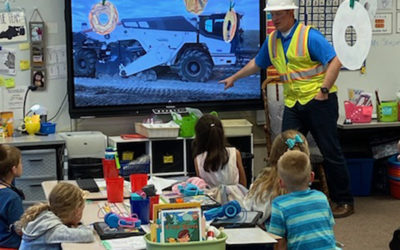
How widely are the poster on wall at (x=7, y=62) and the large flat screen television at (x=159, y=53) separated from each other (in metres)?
0.48

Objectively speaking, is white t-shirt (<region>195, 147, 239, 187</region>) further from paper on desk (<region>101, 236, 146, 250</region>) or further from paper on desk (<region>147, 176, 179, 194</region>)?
paper on desk (<region>101, 236, 146, 250</region>)

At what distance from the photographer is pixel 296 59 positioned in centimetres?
534

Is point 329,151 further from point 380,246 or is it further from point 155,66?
point 155,66

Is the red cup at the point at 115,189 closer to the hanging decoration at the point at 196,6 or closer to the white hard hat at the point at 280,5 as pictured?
the white hard hat at the point at 280,5

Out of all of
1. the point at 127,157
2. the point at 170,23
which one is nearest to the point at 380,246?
the point at 127,157

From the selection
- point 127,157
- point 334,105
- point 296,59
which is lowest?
point 127,157

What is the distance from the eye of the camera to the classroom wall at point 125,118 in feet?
19.4

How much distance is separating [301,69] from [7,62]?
2435 millimetres

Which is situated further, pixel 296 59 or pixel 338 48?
pixel 296 59

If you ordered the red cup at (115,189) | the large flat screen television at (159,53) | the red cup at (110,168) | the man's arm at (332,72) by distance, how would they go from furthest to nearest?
1. the large flat screen television at (159,53)
2. the man's arm at (332,72)
3. the red cup at (110,168)
4. the red cup at (115,189)

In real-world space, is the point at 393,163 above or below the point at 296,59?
below

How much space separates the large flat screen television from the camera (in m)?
5.90

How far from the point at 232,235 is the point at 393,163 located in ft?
12.6

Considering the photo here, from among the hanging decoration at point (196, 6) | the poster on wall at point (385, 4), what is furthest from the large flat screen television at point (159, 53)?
the poster on wall at point (385, 4)
